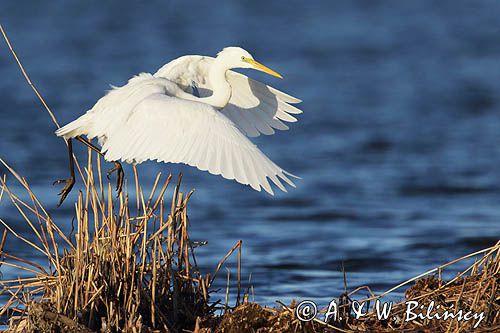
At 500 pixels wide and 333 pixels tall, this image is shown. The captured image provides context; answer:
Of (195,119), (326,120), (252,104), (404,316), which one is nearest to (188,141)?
(195,119)

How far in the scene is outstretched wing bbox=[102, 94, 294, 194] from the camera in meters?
6.34

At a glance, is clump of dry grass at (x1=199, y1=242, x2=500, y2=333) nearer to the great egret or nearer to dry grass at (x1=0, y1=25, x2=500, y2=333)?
dry grass at (x1=0, y1=25, x2=500, y2=333)

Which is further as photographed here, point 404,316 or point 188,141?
point 188,141

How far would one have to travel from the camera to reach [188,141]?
6648 millimetres

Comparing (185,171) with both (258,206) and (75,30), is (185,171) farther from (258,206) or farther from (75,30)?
(75,30)

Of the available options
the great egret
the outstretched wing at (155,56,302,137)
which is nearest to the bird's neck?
the great egret

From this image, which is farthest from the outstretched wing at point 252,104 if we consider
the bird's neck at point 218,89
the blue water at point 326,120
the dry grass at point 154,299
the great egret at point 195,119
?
the dry grass at point 154,299

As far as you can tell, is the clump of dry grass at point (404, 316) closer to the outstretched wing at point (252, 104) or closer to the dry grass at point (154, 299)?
the dry grass at point (154, 299)

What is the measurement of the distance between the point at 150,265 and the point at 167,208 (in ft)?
16.5

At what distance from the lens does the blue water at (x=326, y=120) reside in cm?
1152

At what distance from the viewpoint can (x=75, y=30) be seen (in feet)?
A: 81.9

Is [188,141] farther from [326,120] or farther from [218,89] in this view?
[326,120]

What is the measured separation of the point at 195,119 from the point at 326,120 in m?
12.1

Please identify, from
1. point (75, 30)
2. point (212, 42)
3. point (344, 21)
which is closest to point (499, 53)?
point (344, 21)
